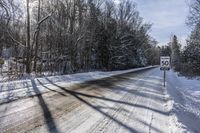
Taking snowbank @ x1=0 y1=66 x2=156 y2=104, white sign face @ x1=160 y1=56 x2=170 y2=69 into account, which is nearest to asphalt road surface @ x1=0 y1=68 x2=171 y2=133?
snowbank @ x1=0 y1=66 x2=156 y2=104

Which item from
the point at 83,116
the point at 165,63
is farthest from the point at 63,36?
the point at 83,116

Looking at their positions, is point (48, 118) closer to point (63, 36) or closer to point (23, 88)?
point (23, 88)

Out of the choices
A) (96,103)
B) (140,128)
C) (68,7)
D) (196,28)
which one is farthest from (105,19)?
(140,128)

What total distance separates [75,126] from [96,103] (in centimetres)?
348

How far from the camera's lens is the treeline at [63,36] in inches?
1101

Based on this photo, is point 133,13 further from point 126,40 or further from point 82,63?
point 82,63

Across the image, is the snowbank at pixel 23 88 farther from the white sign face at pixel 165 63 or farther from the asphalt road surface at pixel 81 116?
the white sign face at pixel 165 63

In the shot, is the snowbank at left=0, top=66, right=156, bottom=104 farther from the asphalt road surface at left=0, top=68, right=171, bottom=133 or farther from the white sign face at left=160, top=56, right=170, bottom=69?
the white sign face at left=160, top=56, right=170, bottom=69

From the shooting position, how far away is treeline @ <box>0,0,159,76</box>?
28.0 m

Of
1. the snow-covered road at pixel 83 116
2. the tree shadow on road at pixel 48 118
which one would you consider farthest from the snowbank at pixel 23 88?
the tree shadow on road at pixel 48 118

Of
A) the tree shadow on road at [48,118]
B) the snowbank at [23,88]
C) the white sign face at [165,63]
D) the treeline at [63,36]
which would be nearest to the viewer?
the tree shadow on road at [48,118]

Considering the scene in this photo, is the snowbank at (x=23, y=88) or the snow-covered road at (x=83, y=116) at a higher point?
the snowbank at (x=23, y=88)

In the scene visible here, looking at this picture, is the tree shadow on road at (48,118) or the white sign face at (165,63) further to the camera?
the white sign face at (165,63)

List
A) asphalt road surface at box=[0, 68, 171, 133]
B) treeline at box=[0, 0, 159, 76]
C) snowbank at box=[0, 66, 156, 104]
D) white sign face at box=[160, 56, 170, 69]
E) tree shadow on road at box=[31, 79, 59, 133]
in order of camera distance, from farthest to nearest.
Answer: treeline at box=[0, 0, 159, 76] < white sign face at box=[160, 56, 170, 69] < snowbank at box=[0, 66, 156, 104] < asphalt road surface at box=[0, 68, 171, 133] < tree shadow on road at box=[31, 79, 59, 133]
